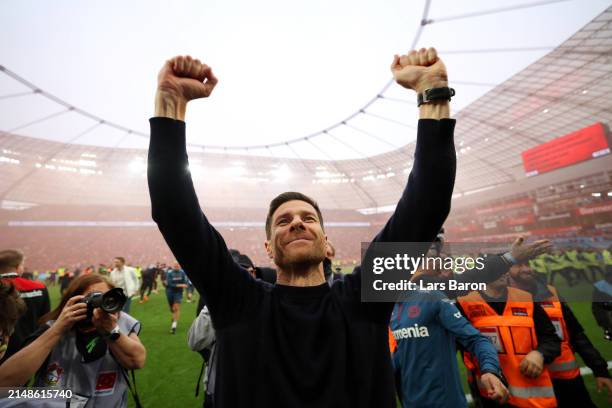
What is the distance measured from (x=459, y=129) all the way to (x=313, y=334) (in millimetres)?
28156

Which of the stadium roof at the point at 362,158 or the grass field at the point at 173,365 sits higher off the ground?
the stadium roof at the point at 362,158

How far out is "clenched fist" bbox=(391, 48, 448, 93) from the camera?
1.17 metres

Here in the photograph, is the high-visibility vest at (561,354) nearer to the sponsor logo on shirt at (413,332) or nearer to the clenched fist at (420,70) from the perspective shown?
the sponsor logo on shirt at (413,332)

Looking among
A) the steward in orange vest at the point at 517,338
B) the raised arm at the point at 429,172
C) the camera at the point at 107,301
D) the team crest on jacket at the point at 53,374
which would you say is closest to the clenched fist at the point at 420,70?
the raised arm at the point at 429,172

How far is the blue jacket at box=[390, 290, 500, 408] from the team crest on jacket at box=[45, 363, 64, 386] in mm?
2515

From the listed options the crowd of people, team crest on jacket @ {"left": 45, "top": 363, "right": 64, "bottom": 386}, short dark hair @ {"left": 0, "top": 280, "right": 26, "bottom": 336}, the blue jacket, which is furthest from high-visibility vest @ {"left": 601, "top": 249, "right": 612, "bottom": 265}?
short dark hair @ {"left": 0, "top": 280, "right": 26, "bottom": 336}

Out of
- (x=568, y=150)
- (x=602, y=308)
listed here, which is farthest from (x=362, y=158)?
(x=602, y=308)

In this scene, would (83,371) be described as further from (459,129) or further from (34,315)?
(459,129)

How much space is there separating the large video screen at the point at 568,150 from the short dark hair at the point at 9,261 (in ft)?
94.3

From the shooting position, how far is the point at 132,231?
39.7 metres

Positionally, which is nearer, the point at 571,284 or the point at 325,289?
the point at 325,289

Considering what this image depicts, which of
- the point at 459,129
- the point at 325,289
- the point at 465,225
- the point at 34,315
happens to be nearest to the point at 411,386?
the point at 325,289

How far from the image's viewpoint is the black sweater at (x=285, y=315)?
3.35ft

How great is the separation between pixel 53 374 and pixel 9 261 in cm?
275
